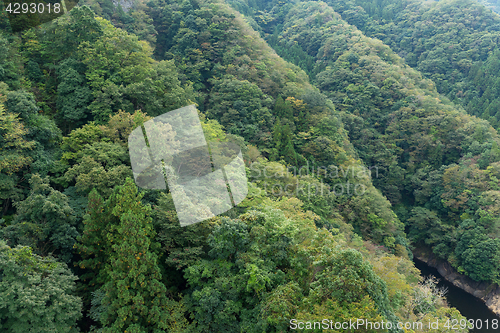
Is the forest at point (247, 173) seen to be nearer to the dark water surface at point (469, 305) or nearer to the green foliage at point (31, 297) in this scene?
the green foliage at point (31, 297)

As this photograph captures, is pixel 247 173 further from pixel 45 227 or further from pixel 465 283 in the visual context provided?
pixel 465 283

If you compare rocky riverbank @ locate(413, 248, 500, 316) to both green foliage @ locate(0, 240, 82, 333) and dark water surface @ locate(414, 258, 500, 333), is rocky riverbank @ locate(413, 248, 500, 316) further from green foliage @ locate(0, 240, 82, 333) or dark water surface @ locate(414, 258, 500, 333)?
green foliage @ locate(0, 240, 82, 333)

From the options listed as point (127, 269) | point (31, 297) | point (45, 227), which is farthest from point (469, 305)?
point (45, 227)

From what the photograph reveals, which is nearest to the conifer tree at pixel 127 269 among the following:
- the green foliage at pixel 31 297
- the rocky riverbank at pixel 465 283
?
the green foliage at pixel 31 297

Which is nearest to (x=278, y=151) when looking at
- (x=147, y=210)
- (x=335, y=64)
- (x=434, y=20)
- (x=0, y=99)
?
(x=147, y=210)

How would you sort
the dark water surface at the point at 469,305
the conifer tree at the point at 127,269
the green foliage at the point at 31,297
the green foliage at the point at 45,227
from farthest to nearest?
the dark water surface at the point at 469,305, the green foliage at the point at 45,227, the conifer tree at the point at 127,269, the green foliage at the point at 31,297

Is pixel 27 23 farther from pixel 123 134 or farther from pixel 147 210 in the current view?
pixel 147 210
